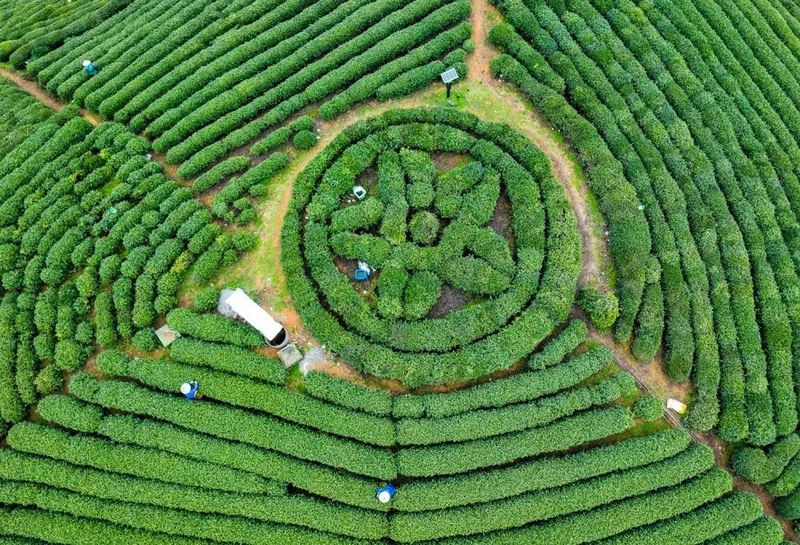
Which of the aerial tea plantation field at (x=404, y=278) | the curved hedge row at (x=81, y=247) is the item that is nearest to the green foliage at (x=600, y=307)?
the aerial tea plantation field at (x=404, y=278)

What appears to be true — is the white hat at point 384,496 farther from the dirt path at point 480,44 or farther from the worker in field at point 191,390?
the dirt path at point 480,44

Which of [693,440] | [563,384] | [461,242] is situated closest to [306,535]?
[563,384]

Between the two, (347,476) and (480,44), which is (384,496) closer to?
(347,476)

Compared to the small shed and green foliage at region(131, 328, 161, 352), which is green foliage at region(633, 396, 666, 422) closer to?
the small shed

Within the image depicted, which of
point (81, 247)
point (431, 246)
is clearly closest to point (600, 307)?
point (431, 246)

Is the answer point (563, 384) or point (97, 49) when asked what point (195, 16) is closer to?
point (97, 49)

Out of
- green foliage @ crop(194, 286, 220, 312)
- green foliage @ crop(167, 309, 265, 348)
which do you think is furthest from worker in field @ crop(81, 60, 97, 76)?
green foliage @ crop(167, 309, 265, 348)

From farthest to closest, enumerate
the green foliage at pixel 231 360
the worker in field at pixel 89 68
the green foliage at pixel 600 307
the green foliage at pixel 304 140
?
the worker in field at pixel 89 68
the green foliage at pixel 304 140
the green foliage at pixel 600 307
the green foliage at pixel 231 360

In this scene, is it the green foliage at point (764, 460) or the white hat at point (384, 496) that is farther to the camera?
the green foliage at point (764, 460)
